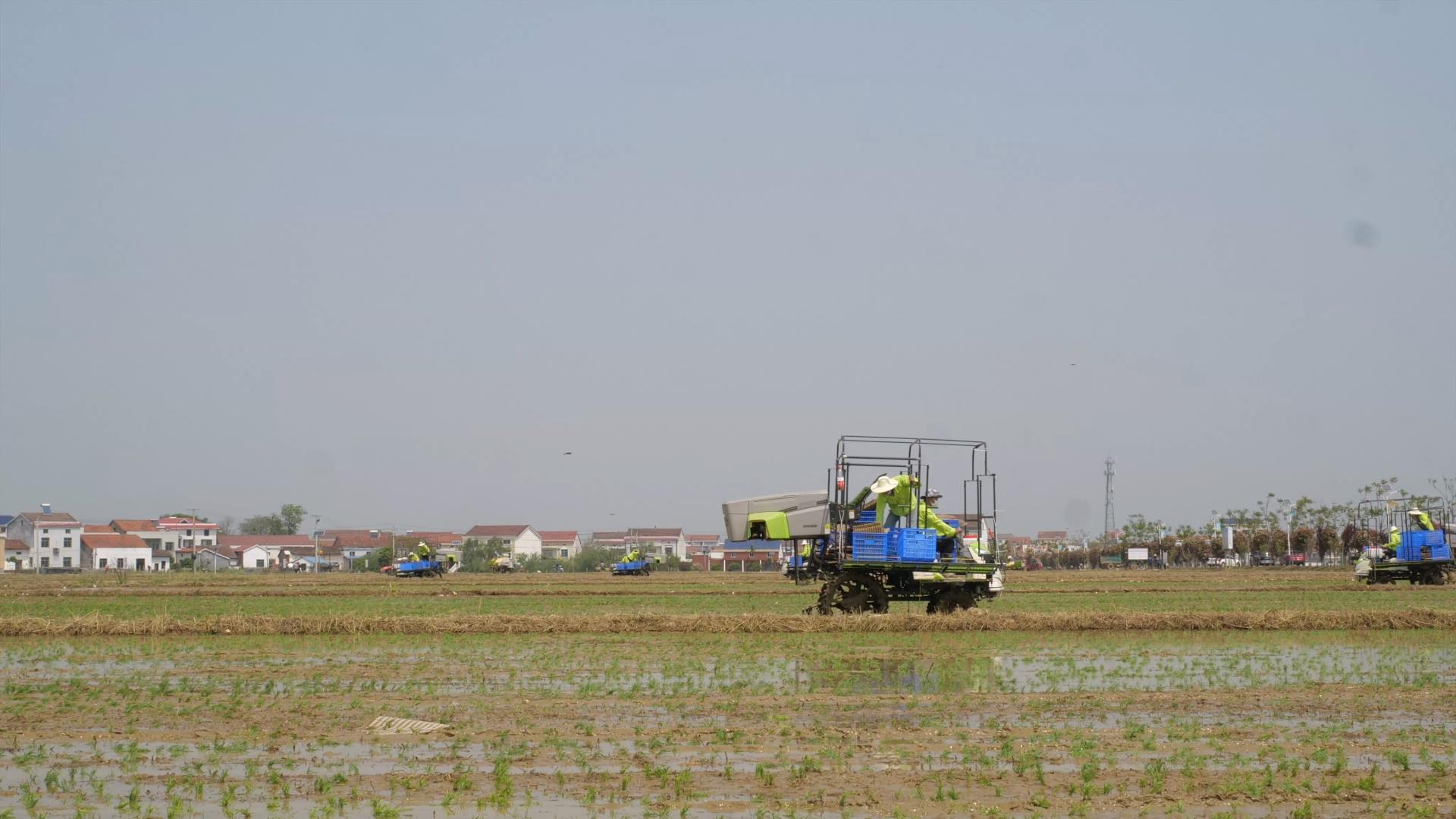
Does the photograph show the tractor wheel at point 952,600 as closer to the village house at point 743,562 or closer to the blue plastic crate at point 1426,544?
the blue plastic crate at point 1426,544

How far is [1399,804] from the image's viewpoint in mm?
10875

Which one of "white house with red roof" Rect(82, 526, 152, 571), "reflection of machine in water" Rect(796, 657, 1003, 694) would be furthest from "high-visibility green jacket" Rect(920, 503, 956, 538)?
"white house with red roof" Rect(82, 526, 152, 571)

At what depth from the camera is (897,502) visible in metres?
31.8

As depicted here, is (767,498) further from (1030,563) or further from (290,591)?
(1030,563)

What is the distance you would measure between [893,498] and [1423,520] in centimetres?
3261

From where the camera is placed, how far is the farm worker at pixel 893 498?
103 ft

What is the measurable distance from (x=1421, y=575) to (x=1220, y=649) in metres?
34.9

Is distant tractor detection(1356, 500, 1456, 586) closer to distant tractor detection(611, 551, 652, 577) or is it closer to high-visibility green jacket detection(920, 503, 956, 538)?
high-visibility green jacket detection(920, 503, 956, 538)

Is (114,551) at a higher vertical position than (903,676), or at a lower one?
lower

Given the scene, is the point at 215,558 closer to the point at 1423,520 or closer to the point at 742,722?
the point at 1423,520

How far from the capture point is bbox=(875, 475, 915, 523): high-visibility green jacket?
104ft

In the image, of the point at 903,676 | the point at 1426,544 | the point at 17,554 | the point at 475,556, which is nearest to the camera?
the point at 903,676

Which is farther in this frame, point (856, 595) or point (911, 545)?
point (856, 595)

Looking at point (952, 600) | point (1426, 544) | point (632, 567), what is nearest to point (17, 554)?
point (632, 567)
